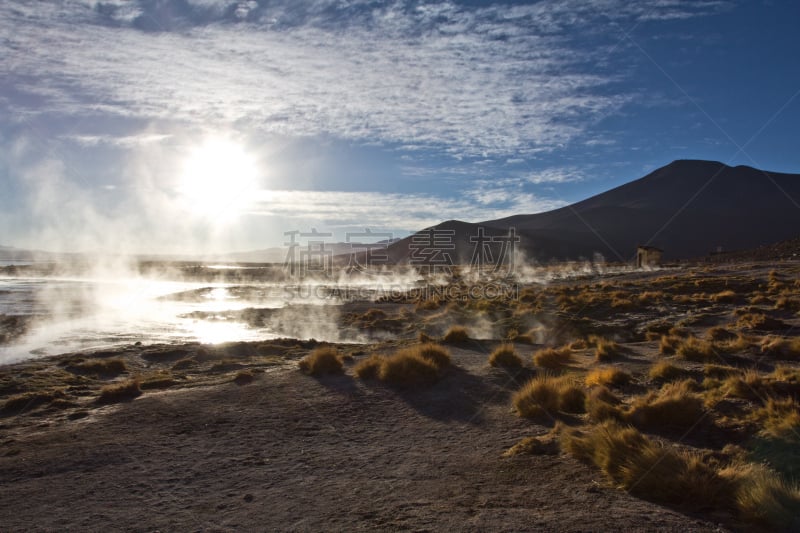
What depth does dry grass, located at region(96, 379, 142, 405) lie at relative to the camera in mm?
9828

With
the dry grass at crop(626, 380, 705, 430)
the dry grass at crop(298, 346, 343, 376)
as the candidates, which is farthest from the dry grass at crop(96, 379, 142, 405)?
the dry grass at crop(626, 380, 705, 430)

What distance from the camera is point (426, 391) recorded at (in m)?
9.43

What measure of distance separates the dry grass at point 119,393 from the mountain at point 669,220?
85.9m

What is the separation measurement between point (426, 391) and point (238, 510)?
5007 mm

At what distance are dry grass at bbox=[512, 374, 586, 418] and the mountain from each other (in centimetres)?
8531

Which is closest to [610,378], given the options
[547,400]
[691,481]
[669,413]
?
[547,400]

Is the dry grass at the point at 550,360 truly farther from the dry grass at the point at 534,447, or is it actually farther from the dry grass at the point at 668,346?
the dry grass at the point at 534,447

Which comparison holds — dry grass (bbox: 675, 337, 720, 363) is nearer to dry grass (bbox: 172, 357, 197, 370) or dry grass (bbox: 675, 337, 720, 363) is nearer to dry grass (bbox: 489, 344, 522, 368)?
dry grass (bbox: 489, 344, 522, 368)

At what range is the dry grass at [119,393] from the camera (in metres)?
9.83

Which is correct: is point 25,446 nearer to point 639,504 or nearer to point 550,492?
point 550,492

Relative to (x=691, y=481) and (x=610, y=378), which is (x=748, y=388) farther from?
(x=691, y=481)

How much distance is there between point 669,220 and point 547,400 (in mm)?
133364

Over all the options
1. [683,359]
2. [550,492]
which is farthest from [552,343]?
[550,492]

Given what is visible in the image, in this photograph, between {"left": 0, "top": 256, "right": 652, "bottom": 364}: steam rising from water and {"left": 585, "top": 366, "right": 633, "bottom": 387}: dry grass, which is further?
{"left": 0, "top": 256, "right": 652, "bottom": 364}: steam rising from water
